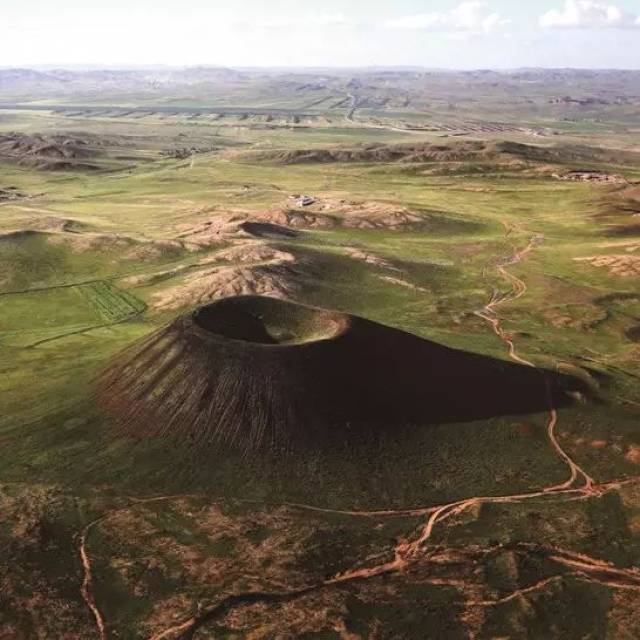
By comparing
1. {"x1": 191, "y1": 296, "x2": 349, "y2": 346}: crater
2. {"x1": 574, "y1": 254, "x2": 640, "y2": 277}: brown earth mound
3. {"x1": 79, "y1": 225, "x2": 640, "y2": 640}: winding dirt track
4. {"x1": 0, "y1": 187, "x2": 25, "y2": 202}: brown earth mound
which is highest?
{"x1": 0, "y1": 187, "x2": 25, "y2": 202}: brown earth mound

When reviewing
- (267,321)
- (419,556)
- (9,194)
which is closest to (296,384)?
(267,321)

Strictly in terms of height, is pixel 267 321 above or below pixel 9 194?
below

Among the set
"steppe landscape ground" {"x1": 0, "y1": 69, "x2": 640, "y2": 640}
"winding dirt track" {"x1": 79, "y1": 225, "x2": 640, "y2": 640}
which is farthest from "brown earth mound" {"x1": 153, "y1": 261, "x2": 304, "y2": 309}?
"winding dirt track" {"x1": 79, "y1": 225, "x2": 640, "y2": 640}

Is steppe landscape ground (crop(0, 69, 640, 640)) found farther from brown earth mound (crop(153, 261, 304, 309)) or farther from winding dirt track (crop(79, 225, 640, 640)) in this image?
brown earth mound (crop(153, 261, 304, 309))

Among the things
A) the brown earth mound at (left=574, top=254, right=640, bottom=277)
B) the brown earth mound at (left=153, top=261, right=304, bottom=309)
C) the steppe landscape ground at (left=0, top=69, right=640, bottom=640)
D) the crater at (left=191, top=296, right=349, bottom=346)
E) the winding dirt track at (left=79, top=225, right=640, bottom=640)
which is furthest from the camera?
the brown earth mound at (left=574, top=254, right=640, bottom=277)

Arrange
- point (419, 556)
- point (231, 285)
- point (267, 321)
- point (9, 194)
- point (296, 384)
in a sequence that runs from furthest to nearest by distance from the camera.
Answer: point (9, 194), point (231, 285), point (267, 321), point (296, 384), point (419, 556)

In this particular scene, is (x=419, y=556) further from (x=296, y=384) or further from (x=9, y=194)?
(x=9, y=194)

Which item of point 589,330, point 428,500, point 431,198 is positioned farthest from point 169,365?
point 431,198

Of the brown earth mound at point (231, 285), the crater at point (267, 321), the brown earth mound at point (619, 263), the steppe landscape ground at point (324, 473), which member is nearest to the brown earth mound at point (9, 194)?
the steppe landscape ground at point (324, 473)

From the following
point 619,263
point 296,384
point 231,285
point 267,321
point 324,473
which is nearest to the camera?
point 324,473
